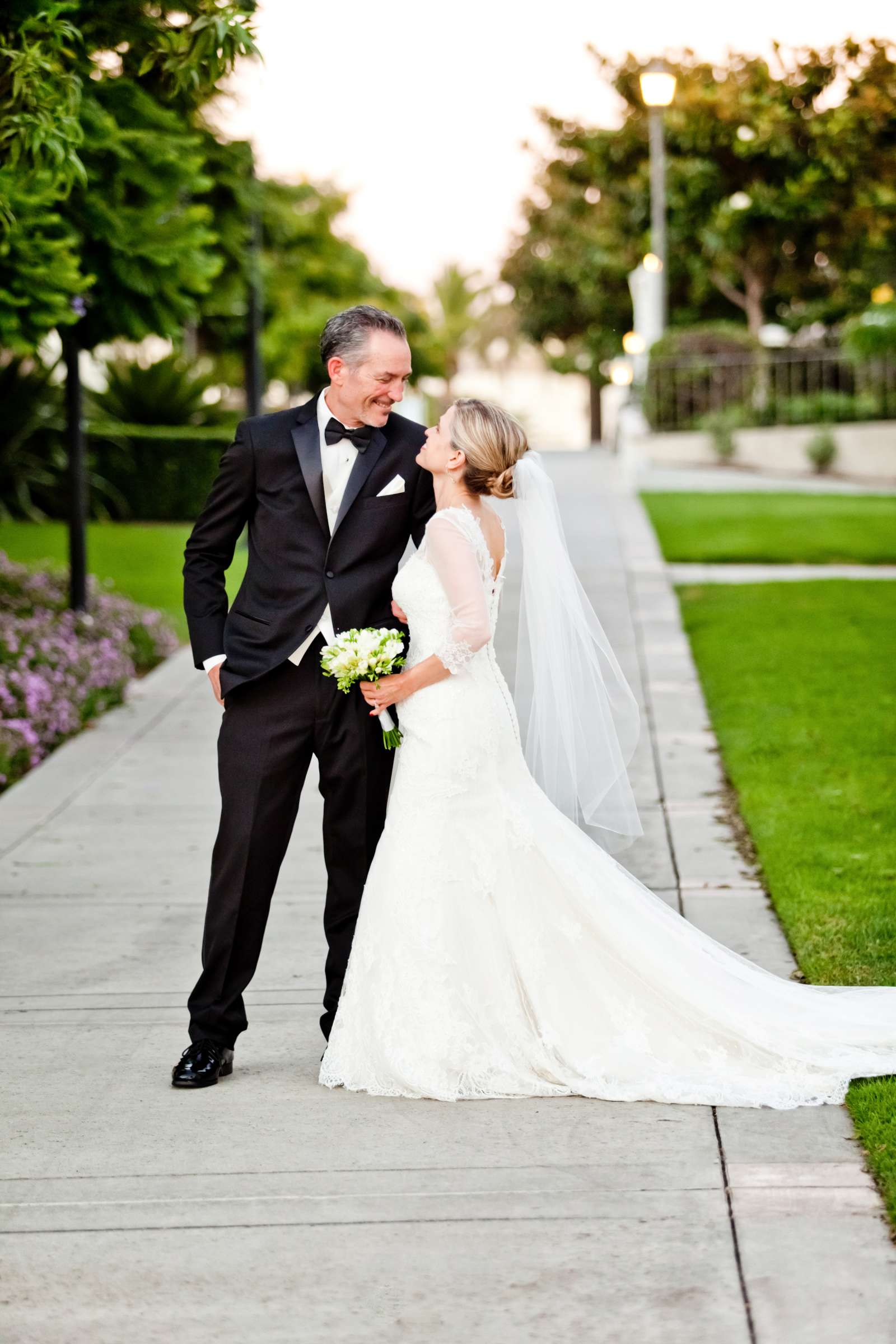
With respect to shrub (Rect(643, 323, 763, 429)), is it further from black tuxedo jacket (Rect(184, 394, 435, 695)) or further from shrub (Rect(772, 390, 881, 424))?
black tuxedo jacket (Rect(184, 394, 435, 695))

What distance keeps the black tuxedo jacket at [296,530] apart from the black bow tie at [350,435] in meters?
0.02

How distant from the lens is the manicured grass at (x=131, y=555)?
14992mm

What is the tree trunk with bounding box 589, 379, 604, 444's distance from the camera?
200 ft

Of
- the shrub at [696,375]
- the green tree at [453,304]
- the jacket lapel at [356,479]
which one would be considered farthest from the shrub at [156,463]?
the green tree at [453,304]

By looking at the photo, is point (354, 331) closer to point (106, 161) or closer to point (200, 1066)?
point (200, 1066)

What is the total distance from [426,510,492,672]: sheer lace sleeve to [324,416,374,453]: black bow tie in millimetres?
277

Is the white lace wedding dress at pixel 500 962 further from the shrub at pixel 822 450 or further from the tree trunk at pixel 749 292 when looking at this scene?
the tree trunk at pixel 749 292

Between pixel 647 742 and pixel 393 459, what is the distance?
189 inches

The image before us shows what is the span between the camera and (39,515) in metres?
20.7

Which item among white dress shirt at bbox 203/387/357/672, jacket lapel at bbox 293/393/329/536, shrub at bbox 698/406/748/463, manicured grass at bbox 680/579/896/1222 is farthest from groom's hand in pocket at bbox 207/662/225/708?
shrub at bbox 698/406/748/463

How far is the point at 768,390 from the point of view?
29094 millimetres

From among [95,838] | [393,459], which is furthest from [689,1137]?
[95,838]

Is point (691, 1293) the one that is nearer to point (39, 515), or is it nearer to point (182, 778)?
point (182, 778)

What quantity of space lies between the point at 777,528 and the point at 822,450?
9.33 metres
